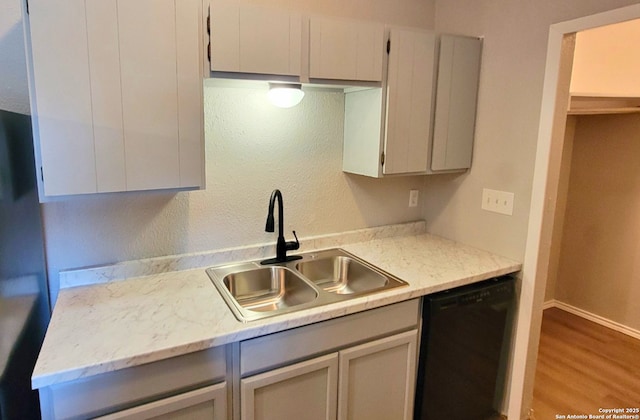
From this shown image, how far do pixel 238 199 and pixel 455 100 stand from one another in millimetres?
1281

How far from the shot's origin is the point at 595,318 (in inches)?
135

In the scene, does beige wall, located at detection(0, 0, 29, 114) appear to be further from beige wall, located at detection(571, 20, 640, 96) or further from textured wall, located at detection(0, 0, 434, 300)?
beige wall, located at detection(571, 20, 640, 96)

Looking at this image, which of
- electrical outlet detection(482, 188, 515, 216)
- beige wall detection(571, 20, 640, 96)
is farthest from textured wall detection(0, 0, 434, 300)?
beige wall detection(571, 20, 640, 96)

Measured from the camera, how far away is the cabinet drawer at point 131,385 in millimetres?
1194

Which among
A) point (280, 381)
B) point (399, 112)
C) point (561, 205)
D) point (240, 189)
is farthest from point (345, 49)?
point (561, 205)

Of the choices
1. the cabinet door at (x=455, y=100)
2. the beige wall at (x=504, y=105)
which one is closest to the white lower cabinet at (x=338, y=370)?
→ the beige wall at (x=504, y=105)

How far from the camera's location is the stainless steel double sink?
180 centimetres

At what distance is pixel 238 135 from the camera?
1.98 meters

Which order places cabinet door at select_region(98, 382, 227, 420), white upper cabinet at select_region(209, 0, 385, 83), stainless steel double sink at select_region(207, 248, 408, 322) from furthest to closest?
stainless steel double sink at select_region(207, 248, 408, 322) < white upper cabinet at select_region(209, 0, 385, 83) < cabinet door at select_region(98, 382, 227, 420)

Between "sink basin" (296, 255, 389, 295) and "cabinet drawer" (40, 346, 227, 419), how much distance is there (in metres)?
0.78

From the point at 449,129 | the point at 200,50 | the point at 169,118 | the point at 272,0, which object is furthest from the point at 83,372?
the point at 449,129

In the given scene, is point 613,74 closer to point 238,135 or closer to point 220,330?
point 238,135

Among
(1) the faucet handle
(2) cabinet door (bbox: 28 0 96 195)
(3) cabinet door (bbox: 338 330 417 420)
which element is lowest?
(3) cabinet door (bbox: 338 330 417 420)

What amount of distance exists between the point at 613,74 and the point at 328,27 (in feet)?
7.07
